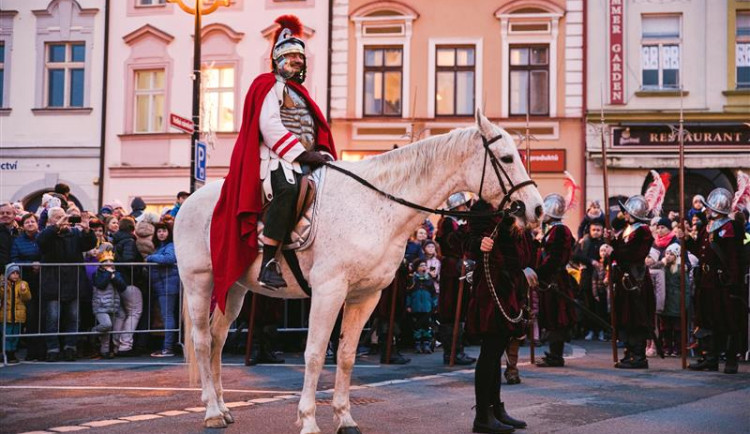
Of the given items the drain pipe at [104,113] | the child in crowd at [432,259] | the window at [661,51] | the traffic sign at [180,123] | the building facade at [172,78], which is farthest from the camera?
the drain pipe at [104,113]

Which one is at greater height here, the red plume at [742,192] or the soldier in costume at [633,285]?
the red plume at [742,192]

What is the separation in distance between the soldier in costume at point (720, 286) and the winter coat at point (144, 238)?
800 centimetres

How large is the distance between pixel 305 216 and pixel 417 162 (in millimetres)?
934

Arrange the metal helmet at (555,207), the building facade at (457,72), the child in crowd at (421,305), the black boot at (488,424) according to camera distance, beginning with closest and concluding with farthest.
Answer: the black boot at (488,424)
the metal helmet at (555,207)
the child in crowd at (421,305)
the building facade at (457,72)

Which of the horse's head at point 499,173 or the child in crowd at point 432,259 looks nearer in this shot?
the horse's head at point 499,173

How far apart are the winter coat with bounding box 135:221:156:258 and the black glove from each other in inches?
312

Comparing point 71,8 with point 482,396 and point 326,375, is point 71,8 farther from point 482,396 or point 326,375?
point 482,396

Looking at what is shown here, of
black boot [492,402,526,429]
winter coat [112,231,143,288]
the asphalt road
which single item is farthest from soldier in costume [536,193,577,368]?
winter coat [112,231,143,288]

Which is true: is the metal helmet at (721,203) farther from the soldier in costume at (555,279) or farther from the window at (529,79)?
the window at (529,79)

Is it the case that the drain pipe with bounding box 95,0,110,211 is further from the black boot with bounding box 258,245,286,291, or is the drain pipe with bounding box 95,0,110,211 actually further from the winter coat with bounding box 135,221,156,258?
the black boot with bounding box 258,245,286,291

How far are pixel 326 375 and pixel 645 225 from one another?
4.55m

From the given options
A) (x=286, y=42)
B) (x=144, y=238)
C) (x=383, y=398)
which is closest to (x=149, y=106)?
(x=144, y=238)

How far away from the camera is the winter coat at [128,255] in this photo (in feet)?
46.2

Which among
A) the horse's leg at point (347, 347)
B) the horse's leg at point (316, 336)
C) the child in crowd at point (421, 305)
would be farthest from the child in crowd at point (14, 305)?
the horse's leg at point (316, 336)
